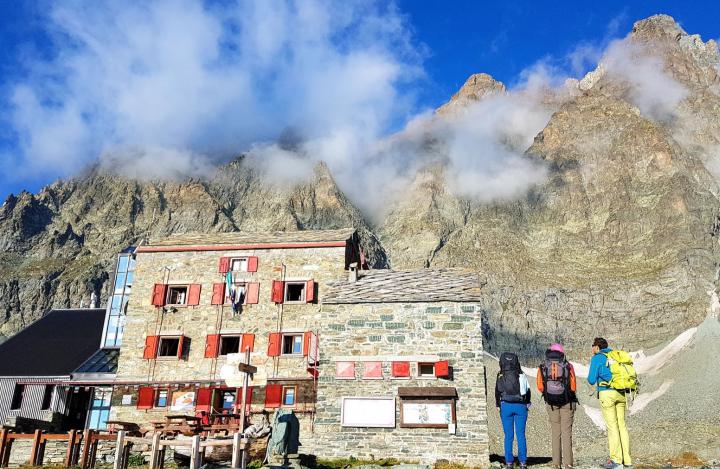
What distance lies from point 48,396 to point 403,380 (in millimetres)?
22818

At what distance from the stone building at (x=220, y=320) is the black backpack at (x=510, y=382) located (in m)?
15.9

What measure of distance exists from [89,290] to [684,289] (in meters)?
122

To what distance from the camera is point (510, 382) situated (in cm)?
1459

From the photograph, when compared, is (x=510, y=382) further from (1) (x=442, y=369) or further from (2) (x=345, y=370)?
(2) (x=345, y=370)

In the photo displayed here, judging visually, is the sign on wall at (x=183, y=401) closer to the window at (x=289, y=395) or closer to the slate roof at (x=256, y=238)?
the window at (x=289, y=395)

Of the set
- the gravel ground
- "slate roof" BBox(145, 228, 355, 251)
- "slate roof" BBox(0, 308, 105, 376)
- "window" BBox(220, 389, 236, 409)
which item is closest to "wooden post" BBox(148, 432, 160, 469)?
"window" BBox(220, 389, 236, 409)

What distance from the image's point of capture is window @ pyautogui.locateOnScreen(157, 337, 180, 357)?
105 ft

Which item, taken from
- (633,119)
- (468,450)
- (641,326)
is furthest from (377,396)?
(633,119)

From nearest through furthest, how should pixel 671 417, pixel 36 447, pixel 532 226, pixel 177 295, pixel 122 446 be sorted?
1. pixel 122 446
2. pixel 36 447
3. pixel 177 295
4. pixel 671 417
5. pixel 532 226

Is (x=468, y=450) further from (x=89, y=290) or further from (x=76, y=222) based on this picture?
(x=76, y=222)

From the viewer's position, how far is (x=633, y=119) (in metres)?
188

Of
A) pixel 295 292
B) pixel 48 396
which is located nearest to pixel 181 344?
pixel 295 292

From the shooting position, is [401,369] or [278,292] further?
[278,292]

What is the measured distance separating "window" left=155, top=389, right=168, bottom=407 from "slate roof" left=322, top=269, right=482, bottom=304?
1184 centimetres
